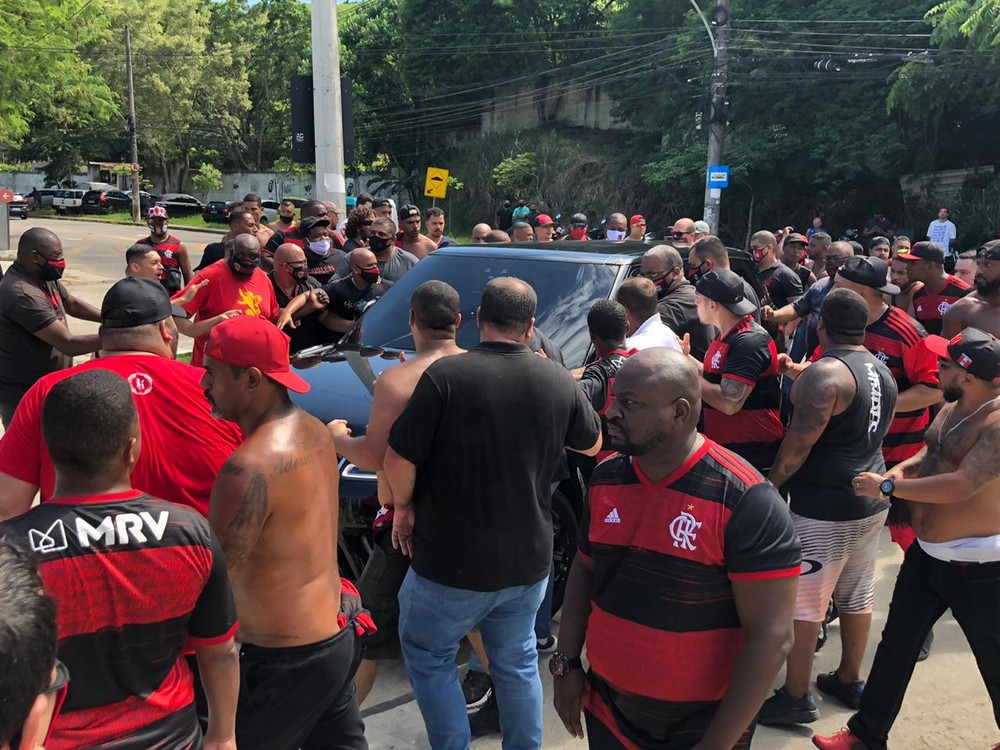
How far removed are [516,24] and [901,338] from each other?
3799 centimetres

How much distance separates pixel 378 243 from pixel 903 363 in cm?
431

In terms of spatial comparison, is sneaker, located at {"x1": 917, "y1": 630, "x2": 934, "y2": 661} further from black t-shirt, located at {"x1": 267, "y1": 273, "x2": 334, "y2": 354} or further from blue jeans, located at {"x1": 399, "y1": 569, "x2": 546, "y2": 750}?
black t-shirt, located at {"x1": 267, "y1": 273, "x2": 334, "y2": 354}

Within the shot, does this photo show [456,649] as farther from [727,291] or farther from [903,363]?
[903,363]

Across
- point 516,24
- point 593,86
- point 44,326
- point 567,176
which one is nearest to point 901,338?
point 44,326

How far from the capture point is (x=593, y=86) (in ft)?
124

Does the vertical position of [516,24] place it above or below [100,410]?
above

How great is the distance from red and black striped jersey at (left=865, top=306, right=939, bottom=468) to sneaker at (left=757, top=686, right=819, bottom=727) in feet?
4.93

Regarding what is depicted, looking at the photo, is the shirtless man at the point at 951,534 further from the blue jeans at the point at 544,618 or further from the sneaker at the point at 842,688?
the blue jeans at the point at 544,618

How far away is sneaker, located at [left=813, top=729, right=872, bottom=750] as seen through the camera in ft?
11.5

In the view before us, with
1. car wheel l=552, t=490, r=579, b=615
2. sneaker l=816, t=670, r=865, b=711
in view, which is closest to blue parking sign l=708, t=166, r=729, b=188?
car wheel l=552, t=490, r=579, b=615

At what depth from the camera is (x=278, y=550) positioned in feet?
8.24

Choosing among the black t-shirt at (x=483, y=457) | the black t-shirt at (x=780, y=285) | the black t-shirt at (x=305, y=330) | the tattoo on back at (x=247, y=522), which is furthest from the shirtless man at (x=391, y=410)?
the black t-shirt at (x=780, y=285)

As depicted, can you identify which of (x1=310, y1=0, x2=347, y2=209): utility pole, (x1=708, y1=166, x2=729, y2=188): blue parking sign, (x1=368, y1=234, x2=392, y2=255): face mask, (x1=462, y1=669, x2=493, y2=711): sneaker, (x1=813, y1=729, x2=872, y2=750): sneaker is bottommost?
(x1=462, y1=669, x2=493, y2=711): sneaker

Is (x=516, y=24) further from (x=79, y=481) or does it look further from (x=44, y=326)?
(x=79, y=481)
